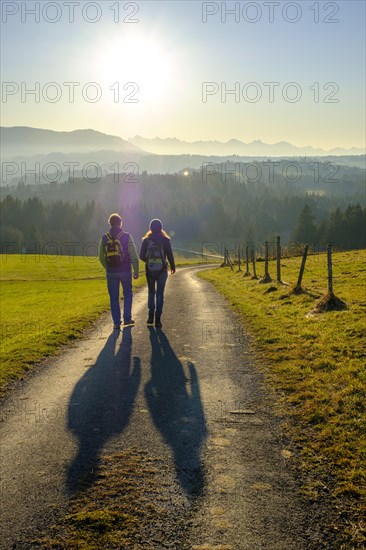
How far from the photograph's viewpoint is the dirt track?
392cm

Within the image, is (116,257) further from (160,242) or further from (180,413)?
(180,413)

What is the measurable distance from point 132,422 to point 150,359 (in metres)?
3.51

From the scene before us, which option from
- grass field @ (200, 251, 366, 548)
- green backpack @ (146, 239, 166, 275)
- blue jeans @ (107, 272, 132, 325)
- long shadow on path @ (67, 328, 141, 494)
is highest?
green backpack @ (146, 239, 166, 275)

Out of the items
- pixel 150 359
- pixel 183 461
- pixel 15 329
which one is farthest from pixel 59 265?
pixel 183 461

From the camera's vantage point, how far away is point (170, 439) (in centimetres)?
563

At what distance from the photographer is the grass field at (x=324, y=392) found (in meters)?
4.33

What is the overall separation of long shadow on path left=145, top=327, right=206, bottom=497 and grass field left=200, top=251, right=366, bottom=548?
1.21 m

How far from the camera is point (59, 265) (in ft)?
228

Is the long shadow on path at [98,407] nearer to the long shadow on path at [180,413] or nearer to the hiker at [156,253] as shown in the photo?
the long shadow on path at [180,413]

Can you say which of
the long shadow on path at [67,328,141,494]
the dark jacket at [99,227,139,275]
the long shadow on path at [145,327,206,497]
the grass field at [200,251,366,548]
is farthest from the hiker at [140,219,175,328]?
the long shadow on path at [145,327,206,497]

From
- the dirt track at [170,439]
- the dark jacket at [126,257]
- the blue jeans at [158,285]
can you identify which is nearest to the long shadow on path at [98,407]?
the dirt track at [170,439]

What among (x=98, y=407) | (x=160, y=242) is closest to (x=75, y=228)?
(x=160, y=242)

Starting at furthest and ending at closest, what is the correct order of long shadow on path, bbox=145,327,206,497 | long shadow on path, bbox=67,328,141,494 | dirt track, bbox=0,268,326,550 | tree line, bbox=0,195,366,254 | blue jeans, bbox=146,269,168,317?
1. tree line, bbox=0,195,366,254
2. blue jeans, bbox=146,269,168,317
3. long shadow on path, bbox=67,328,141,494
4. long shadow on path, bbox=145,327,206,497
5. dirt track, bbox=0,268,326,550

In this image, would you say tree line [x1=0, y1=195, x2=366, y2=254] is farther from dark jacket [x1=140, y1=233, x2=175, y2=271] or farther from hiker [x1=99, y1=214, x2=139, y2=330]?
hiker [x1=99, y1=214, x2=139, y2=330]
